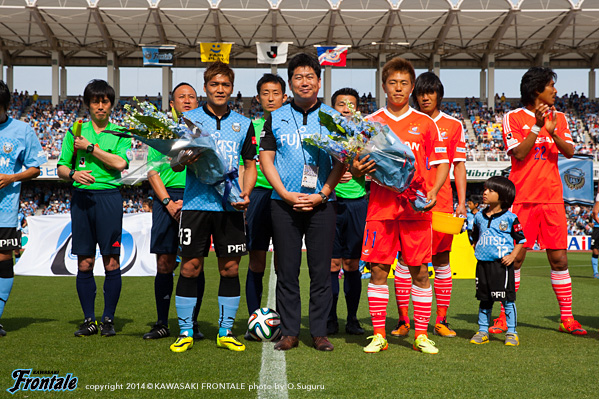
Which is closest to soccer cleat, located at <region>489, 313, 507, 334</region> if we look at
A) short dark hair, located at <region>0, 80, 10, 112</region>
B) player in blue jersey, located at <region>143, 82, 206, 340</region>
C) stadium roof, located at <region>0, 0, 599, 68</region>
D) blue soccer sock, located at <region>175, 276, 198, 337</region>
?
player in blue jersey, located at <region>143, 82, 206, 340</region>

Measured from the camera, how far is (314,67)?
15.6 feet

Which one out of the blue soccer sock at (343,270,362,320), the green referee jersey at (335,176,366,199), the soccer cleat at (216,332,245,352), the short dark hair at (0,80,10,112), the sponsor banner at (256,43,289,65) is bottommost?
the soccer cleat at (216,332,245,352)

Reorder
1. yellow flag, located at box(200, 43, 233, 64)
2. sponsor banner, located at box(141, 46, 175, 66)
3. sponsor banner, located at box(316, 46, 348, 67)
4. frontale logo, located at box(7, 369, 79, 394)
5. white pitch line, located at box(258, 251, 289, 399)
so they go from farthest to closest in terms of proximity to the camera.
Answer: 1. sponsor banner, located at box(141, 46, 175, 66)
2. sponsor banner, located at box(316, 46, 348, 67)
3. yellow flag, located at box(200, 43, 233, 64)
4. frontale logo, located at box(7, 369, 79, 394)
5. white pitch line, located at box(258, 251, 289, 399)

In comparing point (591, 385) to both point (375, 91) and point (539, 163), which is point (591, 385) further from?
point (375, 91)

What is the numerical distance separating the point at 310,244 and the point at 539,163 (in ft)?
8.43

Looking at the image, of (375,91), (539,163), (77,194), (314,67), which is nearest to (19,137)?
(77,194)

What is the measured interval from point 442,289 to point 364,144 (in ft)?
6.82

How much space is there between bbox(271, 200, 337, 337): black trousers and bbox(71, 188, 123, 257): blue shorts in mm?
1742

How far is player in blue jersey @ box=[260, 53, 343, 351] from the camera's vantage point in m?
4.61

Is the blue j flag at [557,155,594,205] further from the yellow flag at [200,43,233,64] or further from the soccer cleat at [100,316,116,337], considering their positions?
the soccer cleat at [100,316,116,337]

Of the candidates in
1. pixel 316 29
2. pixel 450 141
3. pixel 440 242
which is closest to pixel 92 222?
pixel 440 242

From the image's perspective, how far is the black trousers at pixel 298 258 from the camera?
4.62 meters

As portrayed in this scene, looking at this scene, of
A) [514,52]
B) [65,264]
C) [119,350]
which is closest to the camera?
[119,350]

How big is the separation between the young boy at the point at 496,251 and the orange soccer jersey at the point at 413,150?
0.75 m
